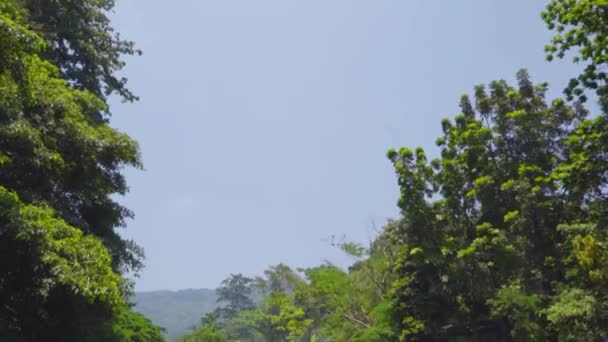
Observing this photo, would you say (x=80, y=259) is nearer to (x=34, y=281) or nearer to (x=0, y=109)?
(x=34, y=281)

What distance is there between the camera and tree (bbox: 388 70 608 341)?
13.6m

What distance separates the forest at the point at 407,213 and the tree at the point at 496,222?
0.06 m

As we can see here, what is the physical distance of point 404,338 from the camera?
1512 centimetres

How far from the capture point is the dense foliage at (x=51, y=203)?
6.38 m

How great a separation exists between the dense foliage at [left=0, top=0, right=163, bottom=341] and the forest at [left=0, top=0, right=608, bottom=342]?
3 cm

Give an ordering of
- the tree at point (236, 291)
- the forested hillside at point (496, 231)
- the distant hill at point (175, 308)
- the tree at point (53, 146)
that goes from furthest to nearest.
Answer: the distant hill at point (175, 308)
the tree at point (236, 291)
the forested hillside at point (496, 231)
the tree at point (53, 146)

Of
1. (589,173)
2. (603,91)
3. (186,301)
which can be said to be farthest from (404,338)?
(186,301)

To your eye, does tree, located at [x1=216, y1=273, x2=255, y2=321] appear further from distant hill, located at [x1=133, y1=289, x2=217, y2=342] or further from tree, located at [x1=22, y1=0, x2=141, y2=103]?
distant hill, located at [x1=133, y1=289, x2=217, y2=342]

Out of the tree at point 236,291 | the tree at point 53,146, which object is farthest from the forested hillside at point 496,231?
the tree at point 236,291

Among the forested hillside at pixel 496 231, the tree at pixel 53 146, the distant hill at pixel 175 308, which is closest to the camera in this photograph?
the tree at pixel 53 146

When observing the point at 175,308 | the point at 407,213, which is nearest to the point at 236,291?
the point at 407,213

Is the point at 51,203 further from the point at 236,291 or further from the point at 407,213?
the point at 236,291

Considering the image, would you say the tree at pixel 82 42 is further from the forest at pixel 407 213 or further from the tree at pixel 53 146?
the tree at pixel 53 146

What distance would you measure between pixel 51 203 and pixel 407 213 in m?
11.8
